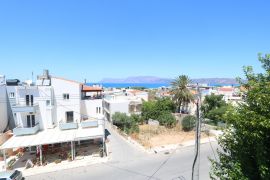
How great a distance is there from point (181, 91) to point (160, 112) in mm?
6872

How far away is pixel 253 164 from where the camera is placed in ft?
25.1

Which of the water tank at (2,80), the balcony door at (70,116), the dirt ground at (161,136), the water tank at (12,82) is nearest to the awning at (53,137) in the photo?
the balcony door at (70,116)

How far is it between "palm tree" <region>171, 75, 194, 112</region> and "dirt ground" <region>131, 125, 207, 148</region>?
9.37 m

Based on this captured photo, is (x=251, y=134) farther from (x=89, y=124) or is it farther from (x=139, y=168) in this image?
(x=89, y=124)

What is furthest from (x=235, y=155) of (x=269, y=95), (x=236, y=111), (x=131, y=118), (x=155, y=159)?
(x=131, y=118)

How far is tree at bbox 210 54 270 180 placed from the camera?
6695 millimetres

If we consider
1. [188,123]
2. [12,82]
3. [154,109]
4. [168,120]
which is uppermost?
[12,82]

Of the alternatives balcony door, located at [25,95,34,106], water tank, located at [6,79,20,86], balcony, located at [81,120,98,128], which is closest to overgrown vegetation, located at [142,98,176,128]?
balcony, located at [81,120,98,128]

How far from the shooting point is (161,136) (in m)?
31.8

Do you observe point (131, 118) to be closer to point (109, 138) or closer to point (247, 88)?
point (109, 138)

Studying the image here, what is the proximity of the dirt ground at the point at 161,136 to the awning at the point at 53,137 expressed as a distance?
706cm

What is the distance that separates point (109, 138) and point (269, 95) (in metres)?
24.8

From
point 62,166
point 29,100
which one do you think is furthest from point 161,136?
point 29,100

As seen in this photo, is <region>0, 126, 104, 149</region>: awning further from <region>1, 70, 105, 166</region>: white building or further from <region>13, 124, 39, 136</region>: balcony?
<region>13, 124, 39, 136</region>: balcony
